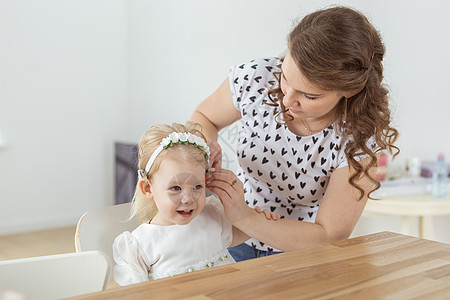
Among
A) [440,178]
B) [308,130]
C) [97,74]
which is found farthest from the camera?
[97,74]

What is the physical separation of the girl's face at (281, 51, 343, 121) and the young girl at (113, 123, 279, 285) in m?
0.27

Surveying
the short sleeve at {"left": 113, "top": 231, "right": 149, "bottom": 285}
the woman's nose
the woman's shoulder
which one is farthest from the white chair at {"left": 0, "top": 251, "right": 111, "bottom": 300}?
the woman's shoulder

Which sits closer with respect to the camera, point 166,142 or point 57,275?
point 57,275

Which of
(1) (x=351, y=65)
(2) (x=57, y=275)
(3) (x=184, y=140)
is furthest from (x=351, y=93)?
(2) (x=57, y=275)

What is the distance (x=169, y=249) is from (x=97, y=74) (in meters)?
3.72

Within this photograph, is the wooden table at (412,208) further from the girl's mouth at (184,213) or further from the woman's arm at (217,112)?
the girl's mouth at (184,213)

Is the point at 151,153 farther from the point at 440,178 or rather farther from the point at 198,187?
the point at 440,178

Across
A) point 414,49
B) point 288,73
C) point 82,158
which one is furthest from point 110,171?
point 288,73

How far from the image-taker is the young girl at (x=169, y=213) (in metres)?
1.43

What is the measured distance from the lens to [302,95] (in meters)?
1.44

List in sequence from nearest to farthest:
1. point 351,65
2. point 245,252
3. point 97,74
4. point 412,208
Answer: point 351,65 → point 245,252 → point 412,208 → point 97,74

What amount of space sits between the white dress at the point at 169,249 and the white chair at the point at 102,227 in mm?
48

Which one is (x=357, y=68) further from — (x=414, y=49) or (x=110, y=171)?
(x=110, y=171)

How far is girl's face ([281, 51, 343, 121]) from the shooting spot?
1.40 metres
